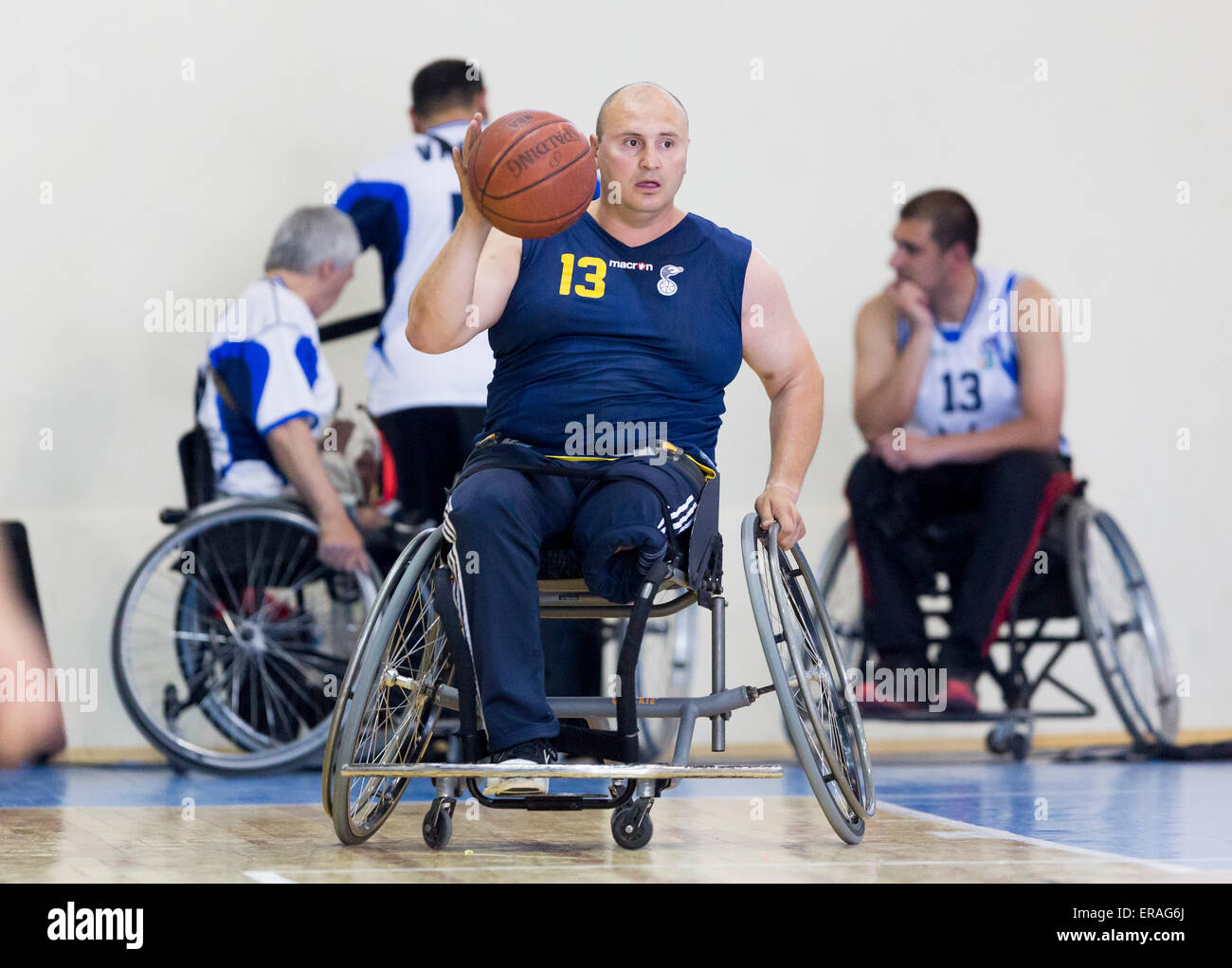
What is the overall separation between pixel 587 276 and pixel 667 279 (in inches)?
5.0

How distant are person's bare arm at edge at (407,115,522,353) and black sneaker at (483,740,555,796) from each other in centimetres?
58

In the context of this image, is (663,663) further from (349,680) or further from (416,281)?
(349,680)

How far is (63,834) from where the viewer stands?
2570mm

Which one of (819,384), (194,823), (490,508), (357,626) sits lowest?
(194,823)

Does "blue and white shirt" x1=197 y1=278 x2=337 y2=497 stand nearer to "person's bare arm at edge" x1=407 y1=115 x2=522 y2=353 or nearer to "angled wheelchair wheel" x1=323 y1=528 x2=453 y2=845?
"angled wheelchair wheel" x1=323 y1=528 x2=453 y2=845

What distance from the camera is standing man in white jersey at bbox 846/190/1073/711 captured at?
405 centimetres

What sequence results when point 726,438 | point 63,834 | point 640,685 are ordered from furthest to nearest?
point 726,438 < point 640,685 < point 63,834

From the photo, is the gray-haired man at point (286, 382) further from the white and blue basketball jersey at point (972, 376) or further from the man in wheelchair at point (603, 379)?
the white and blue basketball jersey at point (972, 376)

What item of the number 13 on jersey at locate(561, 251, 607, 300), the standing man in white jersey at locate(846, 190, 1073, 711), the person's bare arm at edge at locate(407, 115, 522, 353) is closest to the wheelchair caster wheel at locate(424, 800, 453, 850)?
the person's bare arm at edge at locate(407, 115, 522, 353)

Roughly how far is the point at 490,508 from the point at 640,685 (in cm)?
213

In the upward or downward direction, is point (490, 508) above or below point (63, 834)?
above


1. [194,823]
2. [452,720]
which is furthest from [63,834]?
[452,720]
